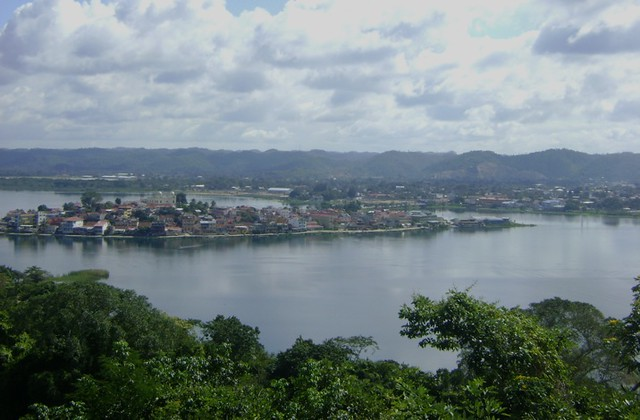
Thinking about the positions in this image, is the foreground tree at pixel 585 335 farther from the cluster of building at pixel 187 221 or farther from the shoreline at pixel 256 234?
the cluster of building at pixel 187 221

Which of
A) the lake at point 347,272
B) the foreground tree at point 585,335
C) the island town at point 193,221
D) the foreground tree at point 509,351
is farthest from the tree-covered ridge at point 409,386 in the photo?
the island town at point 193,221

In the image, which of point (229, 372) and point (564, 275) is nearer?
point (229, 372)

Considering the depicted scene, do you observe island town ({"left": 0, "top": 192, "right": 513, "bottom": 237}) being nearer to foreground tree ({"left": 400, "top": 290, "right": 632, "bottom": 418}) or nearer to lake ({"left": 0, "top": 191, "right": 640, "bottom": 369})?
lake ({"left": 0, "top": 191, "right": 640, "bottom": 369})

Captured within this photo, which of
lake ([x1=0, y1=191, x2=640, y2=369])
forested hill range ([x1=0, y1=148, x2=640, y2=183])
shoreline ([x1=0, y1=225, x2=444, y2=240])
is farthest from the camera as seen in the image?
forested hill range ([x1=0, y1=148, x2=640, y2=183])

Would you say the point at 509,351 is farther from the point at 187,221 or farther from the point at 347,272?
the point at 187,221

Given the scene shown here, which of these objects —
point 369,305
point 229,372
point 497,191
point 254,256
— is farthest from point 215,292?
point 497,191

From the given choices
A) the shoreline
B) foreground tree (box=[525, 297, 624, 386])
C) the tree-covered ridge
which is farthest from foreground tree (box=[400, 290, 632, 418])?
the shoreline

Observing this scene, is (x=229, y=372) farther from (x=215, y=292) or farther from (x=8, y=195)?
(x=8, y=195)
